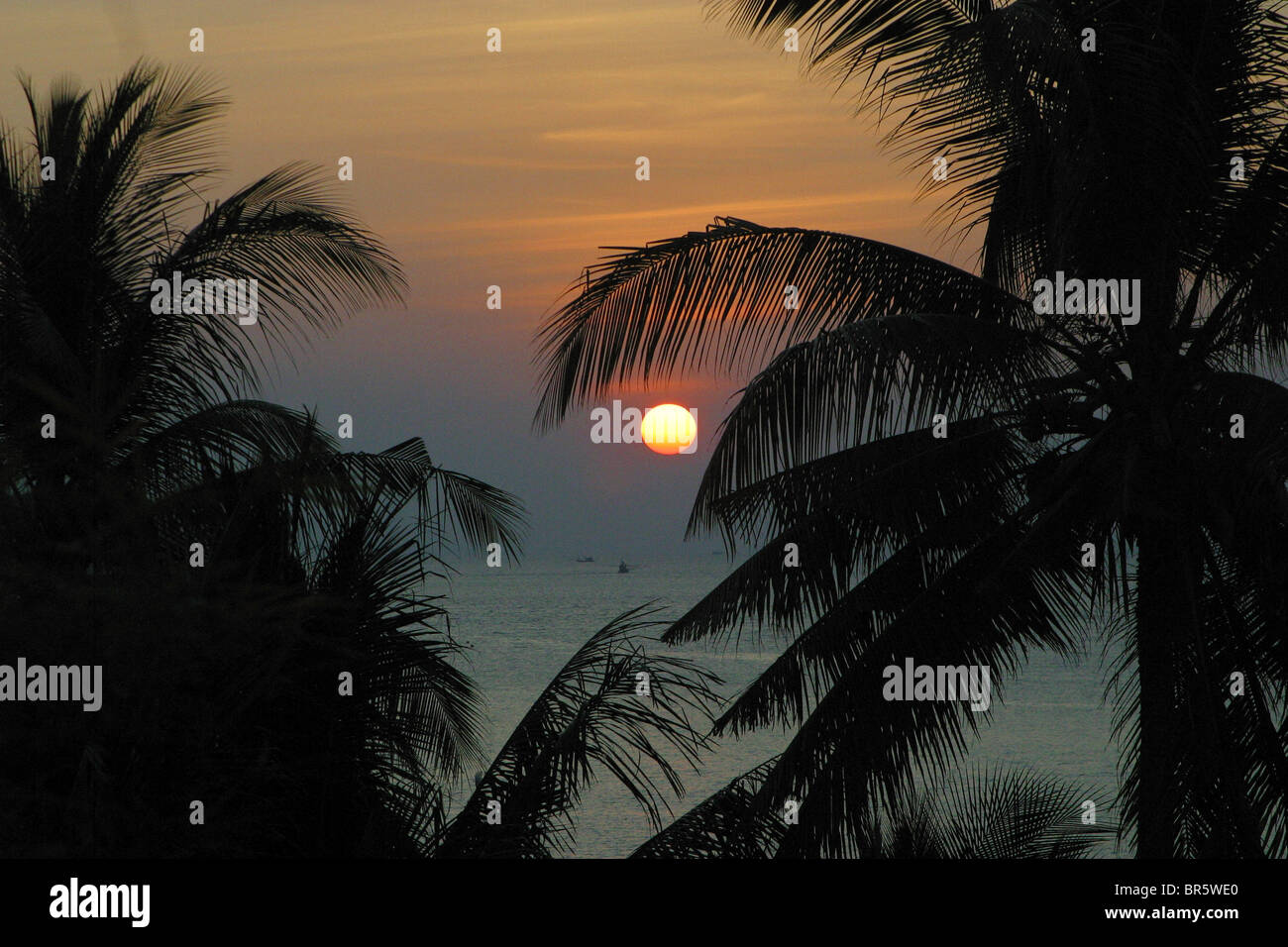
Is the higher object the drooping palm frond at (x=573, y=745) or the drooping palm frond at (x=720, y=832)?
the drooping palm frond at (x=573, y=745)

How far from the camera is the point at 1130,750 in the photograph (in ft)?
28.0

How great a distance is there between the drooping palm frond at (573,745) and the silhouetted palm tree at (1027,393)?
0.92 m

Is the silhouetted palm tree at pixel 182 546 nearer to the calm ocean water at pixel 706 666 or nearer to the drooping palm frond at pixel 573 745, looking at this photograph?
the drooping palm frond at pixel 573 745

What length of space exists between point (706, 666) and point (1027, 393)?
66365 millimetres

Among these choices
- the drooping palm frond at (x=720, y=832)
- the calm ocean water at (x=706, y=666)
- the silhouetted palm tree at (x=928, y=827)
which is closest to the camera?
the drooping palm frond at (x=720, y=832)

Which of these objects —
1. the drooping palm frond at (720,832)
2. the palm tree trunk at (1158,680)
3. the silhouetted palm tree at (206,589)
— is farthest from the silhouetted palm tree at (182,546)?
the palm tree trunk at (1158,680)

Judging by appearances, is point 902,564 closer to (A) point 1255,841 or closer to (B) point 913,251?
(B) point 913,251

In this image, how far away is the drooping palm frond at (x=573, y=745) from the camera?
7.15m

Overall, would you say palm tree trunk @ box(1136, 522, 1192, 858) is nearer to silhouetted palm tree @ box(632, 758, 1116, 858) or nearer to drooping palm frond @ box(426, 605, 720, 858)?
silhouetted palm tree @ box(632, 758, 1116, 858)

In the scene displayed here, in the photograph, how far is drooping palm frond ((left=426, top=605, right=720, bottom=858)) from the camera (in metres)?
7.15

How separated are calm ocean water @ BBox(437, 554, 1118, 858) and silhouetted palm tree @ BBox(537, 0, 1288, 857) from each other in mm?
3326

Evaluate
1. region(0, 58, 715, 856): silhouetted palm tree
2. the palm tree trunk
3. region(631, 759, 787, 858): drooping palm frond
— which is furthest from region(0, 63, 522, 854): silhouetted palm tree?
the palm tree trunk
